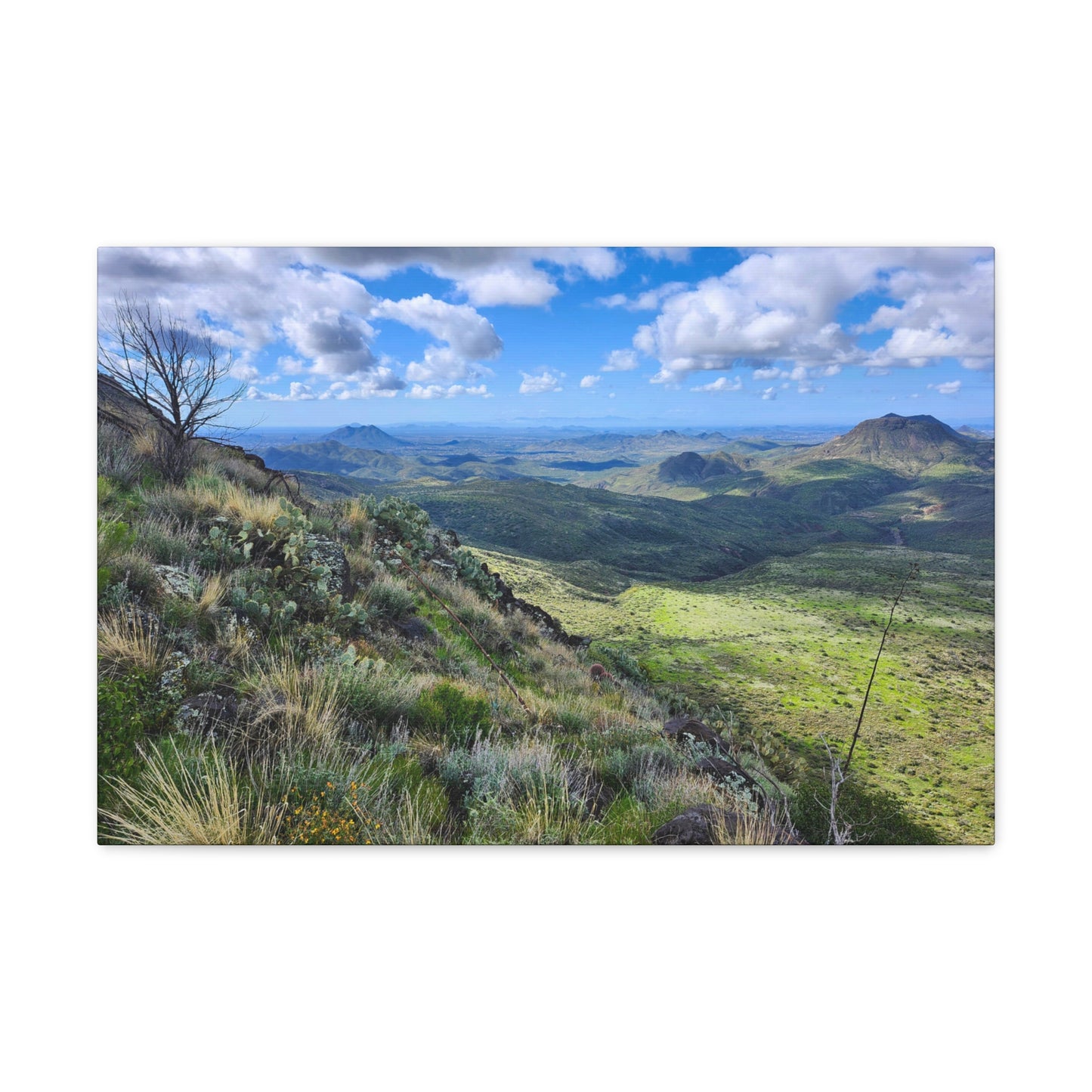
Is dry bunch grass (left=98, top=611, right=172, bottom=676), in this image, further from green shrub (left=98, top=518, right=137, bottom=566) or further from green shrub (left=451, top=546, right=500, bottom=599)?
green shrub (left=451, top=546, right=500, bottom=599)

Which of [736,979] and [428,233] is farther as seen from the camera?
[428,233]

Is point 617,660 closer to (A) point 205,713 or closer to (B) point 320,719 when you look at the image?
(B) point 320,719

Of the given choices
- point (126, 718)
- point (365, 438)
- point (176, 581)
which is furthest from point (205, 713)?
point (365, 438)

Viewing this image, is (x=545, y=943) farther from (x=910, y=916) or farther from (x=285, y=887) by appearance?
(x=910, y=916)
